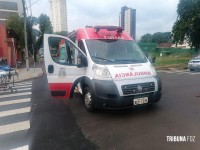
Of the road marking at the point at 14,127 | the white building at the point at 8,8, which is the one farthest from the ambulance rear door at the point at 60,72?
the white building at the point at 8,8

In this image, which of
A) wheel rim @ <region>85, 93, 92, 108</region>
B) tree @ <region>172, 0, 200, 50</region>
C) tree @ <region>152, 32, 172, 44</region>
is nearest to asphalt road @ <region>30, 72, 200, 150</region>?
wheel rim @ <region>85, 93, 92, 108</region>

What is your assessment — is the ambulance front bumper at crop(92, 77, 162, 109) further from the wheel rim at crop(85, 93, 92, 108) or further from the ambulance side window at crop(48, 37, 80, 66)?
the ambulance side window at crop(48, 37, 80, 66)

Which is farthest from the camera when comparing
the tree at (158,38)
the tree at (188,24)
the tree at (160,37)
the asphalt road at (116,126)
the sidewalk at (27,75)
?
the tree at (160,37)

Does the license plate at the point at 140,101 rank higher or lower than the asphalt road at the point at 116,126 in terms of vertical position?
higher

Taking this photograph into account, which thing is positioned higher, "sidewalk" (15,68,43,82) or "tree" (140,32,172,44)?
"tree" (140,32,172,44)

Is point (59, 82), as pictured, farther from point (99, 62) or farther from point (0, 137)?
point (0, 137)

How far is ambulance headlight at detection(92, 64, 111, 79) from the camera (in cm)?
564

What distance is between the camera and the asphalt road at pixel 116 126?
4.33 m

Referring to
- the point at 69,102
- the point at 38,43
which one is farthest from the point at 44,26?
the point at 69,102

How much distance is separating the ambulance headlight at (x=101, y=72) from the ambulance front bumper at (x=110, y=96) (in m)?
0.14

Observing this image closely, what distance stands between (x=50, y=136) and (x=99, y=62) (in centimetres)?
232

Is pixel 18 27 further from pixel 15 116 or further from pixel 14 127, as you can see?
pixel 14 127

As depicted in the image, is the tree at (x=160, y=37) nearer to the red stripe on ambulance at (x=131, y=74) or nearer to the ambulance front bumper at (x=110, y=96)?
the red stripe on ambulance at (x=131, y=74)

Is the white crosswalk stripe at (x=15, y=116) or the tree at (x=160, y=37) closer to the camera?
the white crosswalk stripe at (x=15, y=116)
